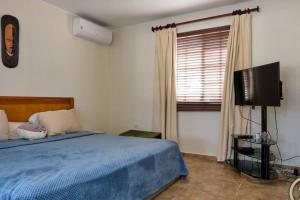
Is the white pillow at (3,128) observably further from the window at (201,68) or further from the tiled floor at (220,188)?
the window at (201,68)

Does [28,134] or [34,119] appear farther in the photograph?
[34,119]

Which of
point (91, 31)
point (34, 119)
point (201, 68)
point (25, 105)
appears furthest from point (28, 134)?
point (201, 68)

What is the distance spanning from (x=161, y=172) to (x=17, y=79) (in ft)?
7.53

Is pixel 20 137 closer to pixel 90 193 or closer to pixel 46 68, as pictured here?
pixel 46 68

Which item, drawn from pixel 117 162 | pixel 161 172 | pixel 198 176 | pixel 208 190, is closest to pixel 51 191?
pixel 117 162

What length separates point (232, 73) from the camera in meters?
Result: 3.37

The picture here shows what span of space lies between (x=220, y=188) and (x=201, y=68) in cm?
197

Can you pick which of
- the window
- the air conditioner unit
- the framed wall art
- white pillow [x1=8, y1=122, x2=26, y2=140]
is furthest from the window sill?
the framed wall art

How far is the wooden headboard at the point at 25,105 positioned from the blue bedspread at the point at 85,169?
2.13 feet

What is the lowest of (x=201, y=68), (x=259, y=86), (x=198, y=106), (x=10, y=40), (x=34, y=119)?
(x=34, y=119)

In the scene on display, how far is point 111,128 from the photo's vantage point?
470 cm

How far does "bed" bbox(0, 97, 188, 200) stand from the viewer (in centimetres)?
131

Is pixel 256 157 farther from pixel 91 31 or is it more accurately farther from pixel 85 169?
pixel 91 31

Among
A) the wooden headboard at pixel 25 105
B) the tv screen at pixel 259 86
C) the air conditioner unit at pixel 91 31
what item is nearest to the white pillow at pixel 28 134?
the wooden headboard at pixel 25 105
